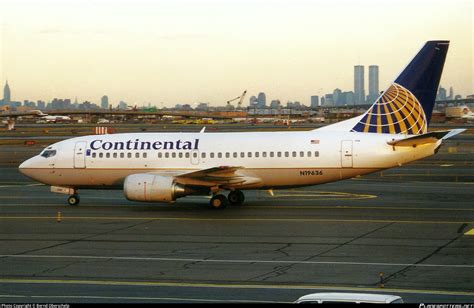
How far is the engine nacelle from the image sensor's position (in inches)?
1391

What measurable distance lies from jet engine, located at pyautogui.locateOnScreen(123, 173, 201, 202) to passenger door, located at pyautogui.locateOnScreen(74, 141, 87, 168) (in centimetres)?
357

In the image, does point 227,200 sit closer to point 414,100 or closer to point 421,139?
point 421,139

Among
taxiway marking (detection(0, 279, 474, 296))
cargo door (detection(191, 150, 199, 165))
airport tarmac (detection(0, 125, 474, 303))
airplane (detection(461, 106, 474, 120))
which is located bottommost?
airport tarmac (detection(0, 125, 474, 303))

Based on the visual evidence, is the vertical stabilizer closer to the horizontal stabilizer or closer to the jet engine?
the horizontal stabilizer

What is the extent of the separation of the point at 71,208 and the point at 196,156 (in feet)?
20.3

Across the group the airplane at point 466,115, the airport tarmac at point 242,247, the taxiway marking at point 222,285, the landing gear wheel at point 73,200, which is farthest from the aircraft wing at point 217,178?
the airplane at point 466,115

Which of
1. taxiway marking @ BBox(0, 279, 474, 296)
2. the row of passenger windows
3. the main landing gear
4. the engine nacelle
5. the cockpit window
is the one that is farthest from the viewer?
the cockpit window

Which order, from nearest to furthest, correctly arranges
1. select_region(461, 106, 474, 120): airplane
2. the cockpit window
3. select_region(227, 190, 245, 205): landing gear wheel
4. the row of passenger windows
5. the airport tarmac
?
the airport tarmac
the row of passenger windows
select_region(227, 190, 245, 205): landing gear wheel
the cockpit window
select_region(461, 106, 474, 120): airplane

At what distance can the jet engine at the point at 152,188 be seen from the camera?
116 ft

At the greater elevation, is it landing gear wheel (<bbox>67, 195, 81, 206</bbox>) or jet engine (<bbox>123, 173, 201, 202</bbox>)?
jet engine (<bbox>123, 173, 201, 202</bbox>)

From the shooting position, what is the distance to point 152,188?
35.4 metres

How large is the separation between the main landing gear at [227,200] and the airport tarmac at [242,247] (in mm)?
437

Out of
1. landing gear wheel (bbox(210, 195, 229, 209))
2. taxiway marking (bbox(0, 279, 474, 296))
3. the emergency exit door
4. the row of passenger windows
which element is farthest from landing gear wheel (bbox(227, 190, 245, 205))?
taxiway marking (bbox(0, 279, 474, 296))

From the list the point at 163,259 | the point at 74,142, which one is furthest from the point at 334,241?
the point at 74,142
